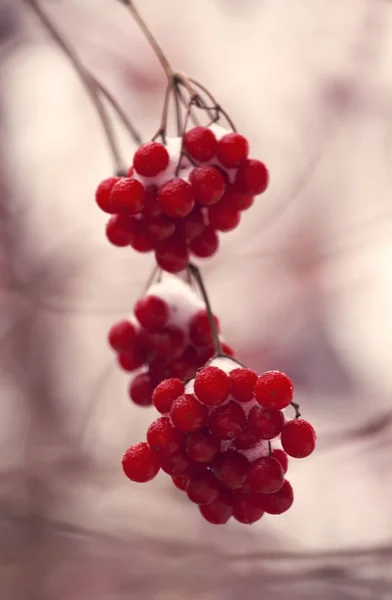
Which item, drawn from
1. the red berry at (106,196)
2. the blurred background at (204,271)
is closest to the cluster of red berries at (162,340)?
the red berry at (106,196)

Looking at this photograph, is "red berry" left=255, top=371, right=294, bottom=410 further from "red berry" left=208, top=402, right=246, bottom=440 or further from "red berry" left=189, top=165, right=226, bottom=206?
"red berry" left=189, top=165, right=226, bottom=206

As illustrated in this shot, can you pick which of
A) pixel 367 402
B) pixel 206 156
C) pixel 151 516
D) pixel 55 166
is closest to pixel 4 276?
pixel 55 166

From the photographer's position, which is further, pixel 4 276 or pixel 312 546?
pixel 4 276

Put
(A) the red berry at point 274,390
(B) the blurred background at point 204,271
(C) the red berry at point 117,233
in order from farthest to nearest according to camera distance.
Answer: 1. (B) the blurred background at point 204,271
2. (C) the red berry at point 117,233
3. (A) the red berry at point 274,390

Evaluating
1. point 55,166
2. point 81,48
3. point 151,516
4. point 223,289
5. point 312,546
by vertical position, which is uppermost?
point 81,48

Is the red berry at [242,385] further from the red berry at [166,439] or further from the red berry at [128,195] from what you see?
the red berry at [128,195]

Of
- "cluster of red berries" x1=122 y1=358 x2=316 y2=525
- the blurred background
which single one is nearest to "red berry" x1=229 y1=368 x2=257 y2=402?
"cluster of red berries" x1=122 y1=358 x2=316 y2=525

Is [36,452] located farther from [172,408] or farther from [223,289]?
[172,408]
